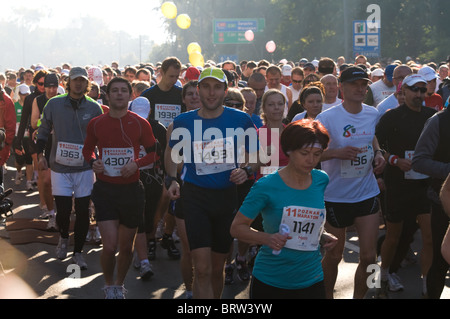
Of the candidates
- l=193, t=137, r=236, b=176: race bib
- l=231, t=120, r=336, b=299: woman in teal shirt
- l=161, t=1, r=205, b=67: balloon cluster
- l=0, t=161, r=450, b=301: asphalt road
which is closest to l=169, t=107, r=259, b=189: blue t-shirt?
l=193, t=137, r=236, b=176: race bib

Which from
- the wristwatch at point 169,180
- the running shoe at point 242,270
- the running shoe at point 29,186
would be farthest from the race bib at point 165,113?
the running shoe at point 29,186

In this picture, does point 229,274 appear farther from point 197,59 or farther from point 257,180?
point 197,59

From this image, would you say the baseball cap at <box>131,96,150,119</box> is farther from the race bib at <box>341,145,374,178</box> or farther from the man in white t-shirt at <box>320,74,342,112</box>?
the race bib at <box>341,145,374,178</box>

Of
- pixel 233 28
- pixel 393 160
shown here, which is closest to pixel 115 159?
pixel 393 160

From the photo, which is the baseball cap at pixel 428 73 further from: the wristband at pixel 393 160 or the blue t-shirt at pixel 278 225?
the blue t-shirt at pixel 278 225

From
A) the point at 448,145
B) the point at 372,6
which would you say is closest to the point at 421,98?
the point at 448,145

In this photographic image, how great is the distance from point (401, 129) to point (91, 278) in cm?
345

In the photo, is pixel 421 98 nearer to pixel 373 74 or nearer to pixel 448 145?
pixel 448 145

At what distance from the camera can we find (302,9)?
57.4 m

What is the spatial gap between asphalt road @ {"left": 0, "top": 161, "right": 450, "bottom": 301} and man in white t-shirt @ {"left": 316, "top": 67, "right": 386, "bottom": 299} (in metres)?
0.94

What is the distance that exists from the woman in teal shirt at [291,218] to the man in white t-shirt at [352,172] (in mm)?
1641

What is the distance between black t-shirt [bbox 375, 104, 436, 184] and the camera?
21.9 ft

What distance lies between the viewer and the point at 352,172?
6090mm
